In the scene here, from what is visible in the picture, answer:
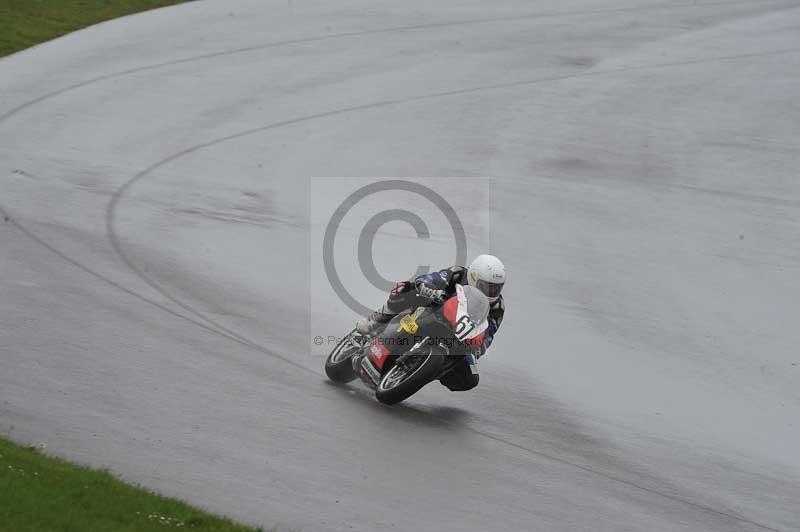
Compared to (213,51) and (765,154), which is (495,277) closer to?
(765,154)

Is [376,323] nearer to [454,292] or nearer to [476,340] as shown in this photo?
[454,292]

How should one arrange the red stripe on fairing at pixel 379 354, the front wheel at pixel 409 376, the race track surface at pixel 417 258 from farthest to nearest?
1. the red stripe on fairing at pixel 379 354
2. the front wheel at pixel 409 376
3. the race track surface at pixel 417 258

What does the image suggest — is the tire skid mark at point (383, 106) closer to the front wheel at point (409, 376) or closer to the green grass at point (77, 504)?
the front wheel at point (409, 376)

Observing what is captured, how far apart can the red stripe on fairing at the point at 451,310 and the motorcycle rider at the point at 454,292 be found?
0.71 feet

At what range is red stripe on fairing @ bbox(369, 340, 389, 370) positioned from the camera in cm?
1055

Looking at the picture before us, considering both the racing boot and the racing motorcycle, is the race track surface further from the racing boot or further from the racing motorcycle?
→ the racing boot

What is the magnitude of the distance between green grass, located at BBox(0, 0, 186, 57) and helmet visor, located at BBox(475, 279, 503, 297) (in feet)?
50.1

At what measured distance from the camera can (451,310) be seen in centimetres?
1006

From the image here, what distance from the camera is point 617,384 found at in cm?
1180

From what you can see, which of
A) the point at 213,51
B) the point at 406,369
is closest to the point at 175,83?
the point at 213,51

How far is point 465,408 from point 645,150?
9.98m

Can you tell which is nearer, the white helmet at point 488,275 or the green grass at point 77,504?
the green grass at point 77,504

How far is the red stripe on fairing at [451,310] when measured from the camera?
1002 centimetres

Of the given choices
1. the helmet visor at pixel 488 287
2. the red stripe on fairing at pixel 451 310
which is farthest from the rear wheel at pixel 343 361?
the helmet visor at pixel 488 287
